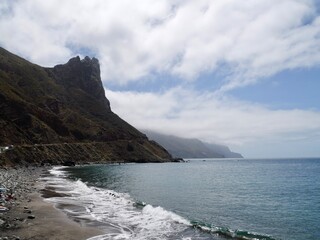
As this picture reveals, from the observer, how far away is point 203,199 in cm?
5762

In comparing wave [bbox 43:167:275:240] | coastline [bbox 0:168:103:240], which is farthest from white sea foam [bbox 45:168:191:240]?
coastline [bbox 0:168:103:240]

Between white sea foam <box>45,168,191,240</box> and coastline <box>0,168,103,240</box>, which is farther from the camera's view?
white sea foam <box>45,168,191,240</box>

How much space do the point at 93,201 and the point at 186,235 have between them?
2381cm

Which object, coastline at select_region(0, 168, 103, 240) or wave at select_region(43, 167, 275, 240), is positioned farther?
wave at select_region(43, 167, 275, 240)

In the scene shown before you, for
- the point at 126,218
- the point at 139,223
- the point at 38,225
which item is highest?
the point at 38,225

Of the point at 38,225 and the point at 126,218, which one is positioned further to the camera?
the point at 126,218

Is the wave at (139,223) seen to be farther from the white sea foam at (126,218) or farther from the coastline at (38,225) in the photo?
the coastline at (38,225)

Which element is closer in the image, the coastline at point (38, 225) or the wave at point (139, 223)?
the coastline at point (38, 225)

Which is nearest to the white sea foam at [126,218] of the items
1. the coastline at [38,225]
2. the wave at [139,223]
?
the wave at [139,223]

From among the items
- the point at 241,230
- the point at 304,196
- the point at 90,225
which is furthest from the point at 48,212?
the point at 304,196

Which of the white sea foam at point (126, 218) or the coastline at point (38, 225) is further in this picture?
the white sea foam at point (126, 218)

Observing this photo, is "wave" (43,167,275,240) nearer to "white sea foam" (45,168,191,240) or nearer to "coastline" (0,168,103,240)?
"white sea foam" (45,168,191,240)

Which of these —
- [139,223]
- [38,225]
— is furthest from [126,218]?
[38,225]

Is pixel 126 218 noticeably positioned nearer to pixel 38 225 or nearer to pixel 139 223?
pixel 139 223
